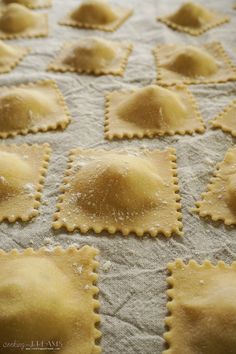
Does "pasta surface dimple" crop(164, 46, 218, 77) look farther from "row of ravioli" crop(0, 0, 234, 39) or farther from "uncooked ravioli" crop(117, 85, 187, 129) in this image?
"row of ravioli" crop(0, 0, 234, 39)

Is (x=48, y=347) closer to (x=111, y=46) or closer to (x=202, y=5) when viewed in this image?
(x=111, y=46)

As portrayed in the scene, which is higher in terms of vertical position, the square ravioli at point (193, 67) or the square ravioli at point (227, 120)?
the square ravioli at point (193, 67)

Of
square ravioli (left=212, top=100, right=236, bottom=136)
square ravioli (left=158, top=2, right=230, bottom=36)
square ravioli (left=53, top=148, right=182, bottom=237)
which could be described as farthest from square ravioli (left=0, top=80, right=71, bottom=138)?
square ravioli (left=158, top=2, right=230, bottom=36)

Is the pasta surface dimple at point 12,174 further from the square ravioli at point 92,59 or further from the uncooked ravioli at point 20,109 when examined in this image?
the square ravioli at point 92,59

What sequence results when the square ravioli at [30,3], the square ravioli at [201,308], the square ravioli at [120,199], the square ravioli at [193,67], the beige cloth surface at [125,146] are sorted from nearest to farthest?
1. the square ravioli at [201,308]
2. the beige cloth surface at [125,146]
3. the square ravioli at [120,199]
4. the square ravioli at [193,67]
5. the square ravioli at [30,3]

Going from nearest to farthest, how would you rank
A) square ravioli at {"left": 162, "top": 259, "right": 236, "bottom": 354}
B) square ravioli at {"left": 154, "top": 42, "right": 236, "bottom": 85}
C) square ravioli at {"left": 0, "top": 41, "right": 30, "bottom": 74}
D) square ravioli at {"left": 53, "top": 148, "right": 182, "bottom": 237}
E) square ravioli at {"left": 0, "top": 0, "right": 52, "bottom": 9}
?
square ravioli at {"left": 162, "top": 259, "right": 236, "bottom": 354} < square ravioli at {"left": 53, "top": 148, "right": 182, "bottom": 237} < square ravioli at {"left": 154, "top": 42, "right": 236, "bottom": 85} < square ravioli at {"left": 0, "top": 41, "right": 30, "bottom": 74} < square ravioli at {"left": 0, "top": 0, "right": 52, "bottom": 9}

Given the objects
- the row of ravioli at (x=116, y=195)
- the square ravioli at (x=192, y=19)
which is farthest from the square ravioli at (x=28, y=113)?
the square ravioli at (x=192, y=19)

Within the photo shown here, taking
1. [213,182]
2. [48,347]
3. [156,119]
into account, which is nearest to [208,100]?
[156,119]
